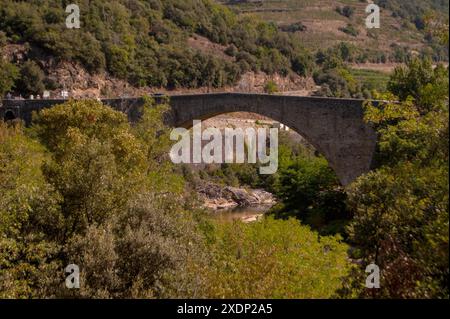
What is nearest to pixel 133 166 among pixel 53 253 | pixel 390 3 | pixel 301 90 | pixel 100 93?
pixel 53 253

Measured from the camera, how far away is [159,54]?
52406mm

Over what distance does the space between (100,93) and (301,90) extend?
2545cm

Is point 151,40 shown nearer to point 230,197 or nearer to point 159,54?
point 159,54

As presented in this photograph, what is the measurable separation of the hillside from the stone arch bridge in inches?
600

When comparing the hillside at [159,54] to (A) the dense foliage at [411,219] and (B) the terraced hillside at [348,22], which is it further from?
(A) the dense foliage at [411,219]

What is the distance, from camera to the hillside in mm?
44000

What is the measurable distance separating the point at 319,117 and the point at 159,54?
29452 mm

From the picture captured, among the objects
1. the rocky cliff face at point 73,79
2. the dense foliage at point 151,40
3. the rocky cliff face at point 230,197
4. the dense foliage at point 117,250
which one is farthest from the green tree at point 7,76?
the dense foliage at point 117,250

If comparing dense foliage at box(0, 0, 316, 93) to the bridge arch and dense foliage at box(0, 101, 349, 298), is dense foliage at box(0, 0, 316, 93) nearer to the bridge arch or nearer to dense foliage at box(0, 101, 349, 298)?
the bridge arch

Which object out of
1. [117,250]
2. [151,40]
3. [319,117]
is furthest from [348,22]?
[117,250]

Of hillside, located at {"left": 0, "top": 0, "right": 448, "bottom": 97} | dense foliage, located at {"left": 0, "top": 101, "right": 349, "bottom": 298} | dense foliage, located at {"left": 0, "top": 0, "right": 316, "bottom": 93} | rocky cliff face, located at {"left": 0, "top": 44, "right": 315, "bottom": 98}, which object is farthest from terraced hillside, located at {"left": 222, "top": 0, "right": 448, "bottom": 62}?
dense foliage, located at {"left": 0, "top": 101, "right": 349, "bottom": 298}
